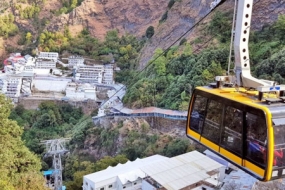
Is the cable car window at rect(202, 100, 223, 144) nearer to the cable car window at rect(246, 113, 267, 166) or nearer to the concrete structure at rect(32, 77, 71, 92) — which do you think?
the cable car window at rect(246, 113, 267, 166)

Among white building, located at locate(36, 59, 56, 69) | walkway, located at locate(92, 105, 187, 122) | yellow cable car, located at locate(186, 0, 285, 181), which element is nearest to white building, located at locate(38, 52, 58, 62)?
white building, located at locate(36, 59, 56, 69)

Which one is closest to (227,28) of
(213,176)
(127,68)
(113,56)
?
(213,176)

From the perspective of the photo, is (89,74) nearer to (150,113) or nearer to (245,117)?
(150,113)

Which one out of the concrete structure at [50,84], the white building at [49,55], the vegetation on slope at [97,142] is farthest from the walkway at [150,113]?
the white building at [49,55]

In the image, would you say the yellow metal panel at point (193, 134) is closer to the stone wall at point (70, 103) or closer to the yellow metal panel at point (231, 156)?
the yellow metal panel at point (231, 156)

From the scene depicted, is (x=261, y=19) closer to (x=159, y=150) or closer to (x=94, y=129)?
(x=159, y=150)

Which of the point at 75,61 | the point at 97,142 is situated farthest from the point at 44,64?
the point at 97,142
